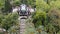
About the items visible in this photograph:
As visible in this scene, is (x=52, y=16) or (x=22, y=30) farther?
(x=22, y=30)

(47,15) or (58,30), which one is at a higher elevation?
(47,15)

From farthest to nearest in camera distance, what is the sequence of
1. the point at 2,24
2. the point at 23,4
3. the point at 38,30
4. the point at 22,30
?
1. the point at 23,4
2. the point at 22,30
3. the point at 2,24
4. the point at 38,30

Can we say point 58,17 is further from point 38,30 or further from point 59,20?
point 38,30

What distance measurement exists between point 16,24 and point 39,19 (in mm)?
1377

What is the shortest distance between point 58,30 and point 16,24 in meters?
2.48

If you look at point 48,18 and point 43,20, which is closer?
point 48,18

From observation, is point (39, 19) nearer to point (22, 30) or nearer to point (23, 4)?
point (22, 30)

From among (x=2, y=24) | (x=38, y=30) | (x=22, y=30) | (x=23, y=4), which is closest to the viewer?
(x=38, y=30)

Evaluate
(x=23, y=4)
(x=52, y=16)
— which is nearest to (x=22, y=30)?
(x=52, y=16)

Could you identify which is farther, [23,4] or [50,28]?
[23,4]

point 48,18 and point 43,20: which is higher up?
point 48,18

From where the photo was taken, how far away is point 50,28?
1015 cm

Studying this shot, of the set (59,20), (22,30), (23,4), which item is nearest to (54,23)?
(59,20)

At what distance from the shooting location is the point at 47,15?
35.1ft
